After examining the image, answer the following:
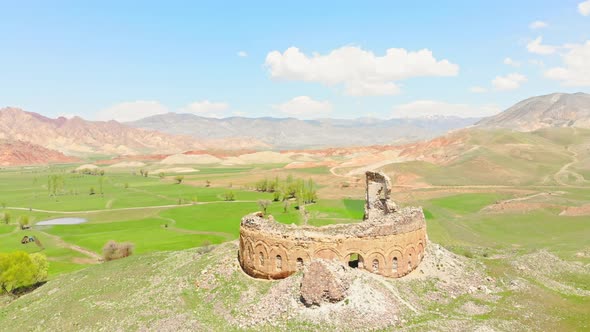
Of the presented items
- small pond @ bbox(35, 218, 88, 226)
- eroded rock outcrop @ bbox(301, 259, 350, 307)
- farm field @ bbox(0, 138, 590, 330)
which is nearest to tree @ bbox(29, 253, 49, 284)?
farm field @ bbox(0, 138, 590, 330)

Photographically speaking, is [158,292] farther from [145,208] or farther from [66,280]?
[145,208]

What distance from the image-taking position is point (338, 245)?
29.4m

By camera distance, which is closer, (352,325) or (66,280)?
(352,325)

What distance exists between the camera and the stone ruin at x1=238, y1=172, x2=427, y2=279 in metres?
29.5

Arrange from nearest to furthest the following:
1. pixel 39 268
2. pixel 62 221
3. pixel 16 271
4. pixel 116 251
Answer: pixel 16 271 < pixel 39 268 < pixel 116 251 < pixel 62 221

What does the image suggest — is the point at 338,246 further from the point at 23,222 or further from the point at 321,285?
the point at 23,222

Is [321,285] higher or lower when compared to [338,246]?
lower

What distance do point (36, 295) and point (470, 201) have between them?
270 feet

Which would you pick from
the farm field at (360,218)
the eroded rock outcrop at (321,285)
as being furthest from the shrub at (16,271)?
the eroded rock outcrop at (321,285)

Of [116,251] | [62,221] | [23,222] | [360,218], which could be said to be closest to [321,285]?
[116,251]

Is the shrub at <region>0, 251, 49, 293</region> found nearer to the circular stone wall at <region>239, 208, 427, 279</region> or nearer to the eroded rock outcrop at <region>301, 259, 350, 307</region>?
the circular stone wall at <region>239, 208, 427, 279</region>

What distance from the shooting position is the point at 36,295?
37531 mm

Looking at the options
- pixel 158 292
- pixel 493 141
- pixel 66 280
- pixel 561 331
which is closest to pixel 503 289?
pixel 561 331

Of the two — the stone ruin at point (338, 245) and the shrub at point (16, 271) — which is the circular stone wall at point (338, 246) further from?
the shrub at point (16, 271)
